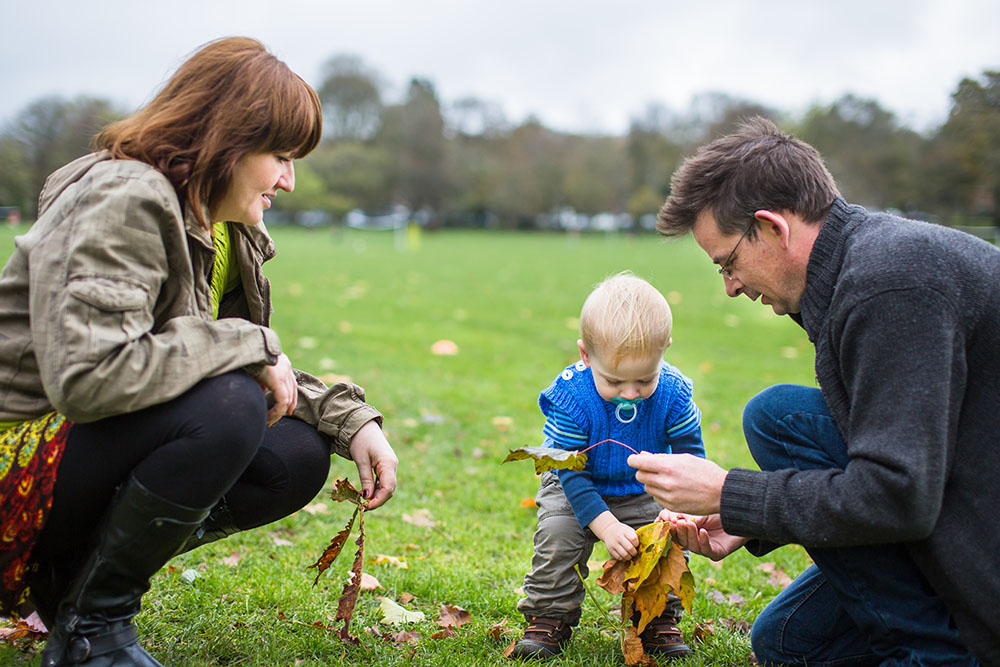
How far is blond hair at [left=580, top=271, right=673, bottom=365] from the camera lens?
246cm

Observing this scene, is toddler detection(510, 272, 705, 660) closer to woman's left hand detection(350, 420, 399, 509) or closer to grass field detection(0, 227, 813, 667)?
grass field detection(0, 227, 813, 667)

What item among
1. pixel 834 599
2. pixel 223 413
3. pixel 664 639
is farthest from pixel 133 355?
pixel 834 599

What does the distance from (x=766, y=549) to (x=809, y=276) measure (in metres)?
0.81

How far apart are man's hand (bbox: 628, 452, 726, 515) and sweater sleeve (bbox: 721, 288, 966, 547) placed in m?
0.17

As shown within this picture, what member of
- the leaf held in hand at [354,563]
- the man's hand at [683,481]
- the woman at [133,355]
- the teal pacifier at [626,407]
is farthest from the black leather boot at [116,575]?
the teal pacifier at [626,407]

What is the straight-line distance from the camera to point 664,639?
2.61 metres

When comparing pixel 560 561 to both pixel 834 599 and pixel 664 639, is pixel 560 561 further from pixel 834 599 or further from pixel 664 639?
pixel 834 599

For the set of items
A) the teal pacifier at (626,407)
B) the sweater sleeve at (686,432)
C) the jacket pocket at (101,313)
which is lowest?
the sweater sleeve at (686,432)

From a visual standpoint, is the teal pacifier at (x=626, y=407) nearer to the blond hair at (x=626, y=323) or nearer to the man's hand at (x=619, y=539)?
the blond hair at (x=626, y=323)

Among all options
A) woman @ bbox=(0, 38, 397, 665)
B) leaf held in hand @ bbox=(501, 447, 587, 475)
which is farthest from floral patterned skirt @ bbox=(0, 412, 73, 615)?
leaf held in hand @ bbox=(501, 447, 587, 475)

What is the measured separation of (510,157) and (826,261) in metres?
72.3

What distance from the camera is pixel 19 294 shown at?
6.24ft

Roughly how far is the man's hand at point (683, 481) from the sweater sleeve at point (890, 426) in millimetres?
166

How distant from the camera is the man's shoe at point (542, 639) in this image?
2520mm
